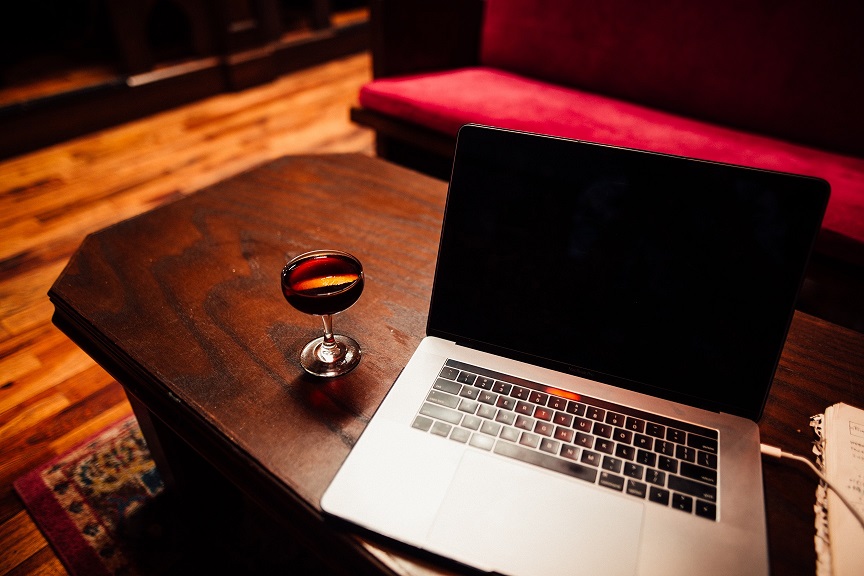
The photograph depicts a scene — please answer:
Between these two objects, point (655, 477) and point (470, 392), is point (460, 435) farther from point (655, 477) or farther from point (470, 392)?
point (655, 477)

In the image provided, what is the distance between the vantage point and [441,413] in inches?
23.7

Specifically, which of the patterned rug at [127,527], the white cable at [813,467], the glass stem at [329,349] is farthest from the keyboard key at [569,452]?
the patterned rug at [127,527]

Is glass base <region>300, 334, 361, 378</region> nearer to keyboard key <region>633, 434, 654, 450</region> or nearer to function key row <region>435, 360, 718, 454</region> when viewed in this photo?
function key row <region>435, 360, 718, 454</region>

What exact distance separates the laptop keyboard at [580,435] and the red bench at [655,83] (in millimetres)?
935

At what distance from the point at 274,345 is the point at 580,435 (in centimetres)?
42

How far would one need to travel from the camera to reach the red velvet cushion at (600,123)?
1271mm

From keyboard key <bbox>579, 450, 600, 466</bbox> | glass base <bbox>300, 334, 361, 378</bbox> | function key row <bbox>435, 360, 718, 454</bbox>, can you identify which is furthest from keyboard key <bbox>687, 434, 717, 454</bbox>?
glass base <bbox>300, 334, 361, 378</bbox>

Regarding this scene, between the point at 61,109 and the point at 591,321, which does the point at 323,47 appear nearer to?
the point at 61,109

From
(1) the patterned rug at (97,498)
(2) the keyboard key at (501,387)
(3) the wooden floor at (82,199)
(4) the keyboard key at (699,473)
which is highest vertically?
(2) the keyboard key at (501,387)

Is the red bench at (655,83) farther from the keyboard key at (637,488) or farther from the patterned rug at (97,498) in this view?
the patterned rug at (97,498)

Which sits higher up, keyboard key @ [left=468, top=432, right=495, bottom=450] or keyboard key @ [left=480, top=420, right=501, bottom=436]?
keyboard key @ [left=480, top=420, right=501, bottom=436]

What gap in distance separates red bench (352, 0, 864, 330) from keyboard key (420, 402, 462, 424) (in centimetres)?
108

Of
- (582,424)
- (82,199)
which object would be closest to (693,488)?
(582,424)

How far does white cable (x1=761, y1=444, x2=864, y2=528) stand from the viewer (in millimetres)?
Result: 527
